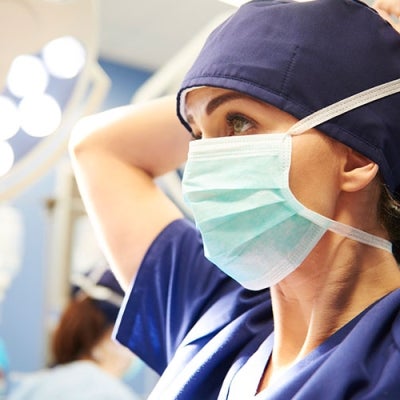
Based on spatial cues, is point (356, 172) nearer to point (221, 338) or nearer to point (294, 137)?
point (294, 137)

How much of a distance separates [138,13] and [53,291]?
117 cm

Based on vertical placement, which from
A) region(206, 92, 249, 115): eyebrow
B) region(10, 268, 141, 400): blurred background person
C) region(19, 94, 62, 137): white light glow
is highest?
region(206, 92, 249, 115): eyebrow

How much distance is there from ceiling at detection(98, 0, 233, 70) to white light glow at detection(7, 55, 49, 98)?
5.64ft

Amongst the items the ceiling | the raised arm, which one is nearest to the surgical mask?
the raised arm

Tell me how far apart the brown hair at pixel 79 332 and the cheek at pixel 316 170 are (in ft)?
5.58

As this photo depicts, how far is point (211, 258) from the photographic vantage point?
107cm

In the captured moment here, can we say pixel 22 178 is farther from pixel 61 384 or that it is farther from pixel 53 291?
pixel 53 291

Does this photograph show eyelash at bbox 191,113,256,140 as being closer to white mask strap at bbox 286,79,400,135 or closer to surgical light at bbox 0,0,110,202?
white mask strap at bbox 286,79,400,135

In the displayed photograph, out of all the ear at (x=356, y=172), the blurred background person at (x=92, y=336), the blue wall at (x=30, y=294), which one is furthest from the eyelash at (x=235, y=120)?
the blue wall at (x=30, y=294)

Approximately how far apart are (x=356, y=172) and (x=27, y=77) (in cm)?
55

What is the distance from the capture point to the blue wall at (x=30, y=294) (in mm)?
3213

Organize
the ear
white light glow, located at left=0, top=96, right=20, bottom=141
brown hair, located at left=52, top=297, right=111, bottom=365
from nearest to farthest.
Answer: the ear < white light glow, located at left=0, top=96, right=20, bottom=141 < brown hair, located at left=52, top=297, right=111, bottom=365

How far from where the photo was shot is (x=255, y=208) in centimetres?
102

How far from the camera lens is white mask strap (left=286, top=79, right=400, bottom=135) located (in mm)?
984
